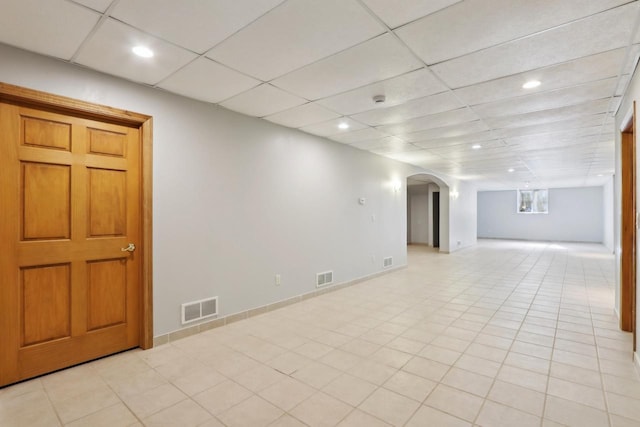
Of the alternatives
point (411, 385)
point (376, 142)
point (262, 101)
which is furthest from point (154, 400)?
point (376, 142)

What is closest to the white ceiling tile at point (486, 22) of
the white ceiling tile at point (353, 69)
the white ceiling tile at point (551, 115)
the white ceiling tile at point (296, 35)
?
the white ceiling tile at point (353, 69)

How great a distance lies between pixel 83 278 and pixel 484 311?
4767 millimetres

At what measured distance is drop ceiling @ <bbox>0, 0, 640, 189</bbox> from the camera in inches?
78.4

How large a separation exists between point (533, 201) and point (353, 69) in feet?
53.0

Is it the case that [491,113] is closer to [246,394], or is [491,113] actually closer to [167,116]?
[167,116]

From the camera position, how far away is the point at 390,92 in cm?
332

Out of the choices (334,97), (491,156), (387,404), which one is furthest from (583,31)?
(491,156)

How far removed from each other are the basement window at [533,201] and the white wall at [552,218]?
0.19 meters

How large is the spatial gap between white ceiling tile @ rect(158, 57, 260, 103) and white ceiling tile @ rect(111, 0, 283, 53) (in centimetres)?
41

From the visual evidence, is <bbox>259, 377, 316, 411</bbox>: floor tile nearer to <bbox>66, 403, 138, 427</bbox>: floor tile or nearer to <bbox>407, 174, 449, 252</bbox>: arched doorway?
<bbox>66, 403, 138, 427</bbox>: floor tile

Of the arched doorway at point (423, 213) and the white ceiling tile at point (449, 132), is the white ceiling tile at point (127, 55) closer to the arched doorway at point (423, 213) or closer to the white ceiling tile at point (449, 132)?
the white ceiling tile at point (449, 132)

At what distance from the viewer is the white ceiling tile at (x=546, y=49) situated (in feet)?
6.93

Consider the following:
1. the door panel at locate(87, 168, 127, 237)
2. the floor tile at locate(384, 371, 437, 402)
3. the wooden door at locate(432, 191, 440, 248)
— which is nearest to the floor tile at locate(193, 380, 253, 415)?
the floor tile at locate(384, 371, 437, 402)

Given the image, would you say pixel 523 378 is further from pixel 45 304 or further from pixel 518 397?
pixel 45 304
